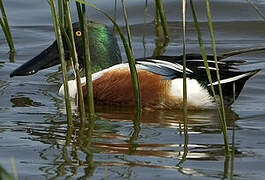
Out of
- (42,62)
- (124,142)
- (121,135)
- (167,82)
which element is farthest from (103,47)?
(124,142)

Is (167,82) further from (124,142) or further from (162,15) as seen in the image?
(162,15)

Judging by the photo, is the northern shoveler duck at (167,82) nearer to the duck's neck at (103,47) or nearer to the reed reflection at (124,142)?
the reed reflection at (124,142)

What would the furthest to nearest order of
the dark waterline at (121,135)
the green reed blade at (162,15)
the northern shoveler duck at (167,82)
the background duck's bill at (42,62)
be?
the green reed blade at (162,15)
the background duck's bill at (42,62)
the northern shoveler duck at (167,82)
the dark waterline at (121,135)

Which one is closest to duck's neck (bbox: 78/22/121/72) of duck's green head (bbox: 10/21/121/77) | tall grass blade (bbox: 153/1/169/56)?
duck's green head (bbox: 10/21/121/77)

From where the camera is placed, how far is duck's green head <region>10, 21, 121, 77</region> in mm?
7781

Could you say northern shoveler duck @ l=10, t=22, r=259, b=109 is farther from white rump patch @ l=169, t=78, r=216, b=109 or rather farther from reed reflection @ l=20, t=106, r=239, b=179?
reed reflection @ l=20, t=106, r=239, b=179

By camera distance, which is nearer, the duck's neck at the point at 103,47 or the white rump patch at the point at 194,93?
the white rump patch at the point at 194,93

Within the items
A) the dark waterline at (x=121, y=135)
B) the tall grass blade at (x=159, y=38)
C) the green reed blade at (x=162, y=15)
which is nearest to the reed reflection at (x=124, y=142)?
the dark waterline at (x=121, y=135)

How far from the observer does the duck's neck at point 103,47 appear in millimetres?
7824

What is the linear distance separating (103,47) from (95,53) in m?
0.09

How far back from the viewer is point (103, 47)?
7.84 meters

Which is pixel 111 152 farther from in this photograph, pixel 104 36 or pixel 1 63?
pixel 1 63

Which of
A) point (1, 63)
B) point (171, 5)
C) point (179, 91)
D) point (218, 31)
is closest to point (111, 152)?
point (179, 91)

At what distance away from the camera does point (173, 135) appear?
19.7 ft
